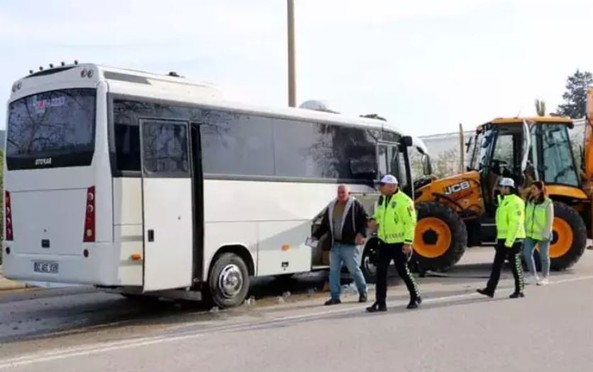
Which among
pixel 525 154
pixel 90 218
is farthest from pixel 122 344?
pixel 525 154

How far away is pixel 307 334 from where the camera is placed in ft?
31.3

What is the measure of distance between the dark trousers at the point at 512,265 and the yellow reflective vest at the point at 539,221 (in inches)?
78.3

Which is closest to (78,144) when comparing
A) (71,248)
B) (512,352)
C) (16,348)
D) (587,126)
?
(71,248)

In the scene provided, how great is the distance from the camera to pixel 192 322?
428 inches

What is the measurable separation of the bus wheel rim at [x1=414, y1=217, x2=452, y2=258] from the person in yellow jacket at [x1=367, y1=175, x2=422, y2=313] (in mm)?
4606

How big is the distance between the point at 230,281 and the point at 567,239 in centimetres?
797

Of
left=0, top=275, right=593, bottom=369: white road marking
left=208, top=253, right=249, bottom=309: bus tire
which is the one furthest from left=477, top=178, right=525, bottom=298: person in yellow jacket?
left=208, top=253, right=249, bottom=309: bus tire

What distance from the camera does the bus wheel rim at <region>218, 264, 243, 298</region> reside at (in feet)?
38.3

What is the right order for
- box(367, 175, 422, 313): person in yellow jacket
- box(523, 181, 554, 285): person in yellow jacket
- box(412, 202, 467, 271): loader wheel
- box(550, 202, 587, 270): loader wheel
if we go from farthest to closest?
box(550, 202, 587, 270): loader wheel, box(412, 202, 467, 271): loader wheel, box(523, 181, 554, 285): person in yellow jacket, box(367, 175, 422, 313): person in yellow jacket

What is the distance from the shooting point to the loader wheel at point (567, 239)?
1630cm

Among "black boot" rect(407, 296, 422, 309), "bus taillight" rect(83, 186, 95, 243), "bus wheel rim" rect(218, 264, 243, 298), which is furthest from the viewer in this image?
"bus wheel rim" rect(218, 264, 243, 298)

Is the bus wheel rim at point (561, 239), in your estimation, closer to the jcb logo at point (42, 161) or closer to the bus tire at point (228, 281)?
the bus tire at point (228, 281)

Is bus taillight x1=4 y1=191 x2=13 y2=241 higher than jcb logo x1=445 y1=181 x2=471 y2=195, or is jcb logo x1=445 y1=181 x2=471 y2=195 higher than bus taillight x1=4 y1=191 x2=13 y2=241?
jcb logo x1=445 y1=181 x2=471 y2=195

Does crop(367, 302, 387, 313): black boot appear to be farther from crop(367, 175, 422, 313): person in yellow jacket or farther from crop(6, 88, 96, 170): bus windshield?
crop(6, 88, 96, 170): bus windshield
